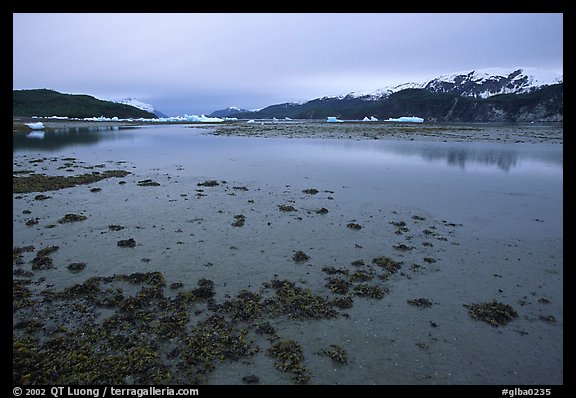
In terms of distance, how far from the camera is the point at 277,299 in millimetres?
7832

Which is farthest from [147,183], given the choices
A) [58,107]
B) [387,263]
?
[58,107]

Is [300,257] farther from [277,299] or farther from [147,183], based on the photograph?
[147,183]

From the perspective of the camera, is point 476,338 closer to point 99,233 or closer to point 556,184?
point 99,233

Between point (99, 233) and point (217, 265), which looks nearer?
point (217, 265)

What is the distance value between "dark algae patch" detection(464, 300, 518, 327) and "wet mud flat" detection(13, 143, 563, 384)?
41mm

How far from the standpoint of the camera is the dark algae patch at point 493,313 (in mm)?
7090

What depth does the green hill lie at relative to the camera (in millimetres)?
169000

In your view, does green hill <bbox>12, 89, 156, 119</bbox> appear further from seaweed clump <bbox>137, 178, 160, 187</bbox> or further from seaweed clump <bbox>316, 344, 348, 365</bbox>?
seaweed clump <bbox>316, 344, 348, 365</bbox>

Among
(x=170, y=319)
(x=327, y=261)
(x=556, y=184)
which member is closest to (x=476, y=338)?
(x=327, y=261)

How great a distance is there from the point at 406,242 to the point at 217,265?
6.55 metres

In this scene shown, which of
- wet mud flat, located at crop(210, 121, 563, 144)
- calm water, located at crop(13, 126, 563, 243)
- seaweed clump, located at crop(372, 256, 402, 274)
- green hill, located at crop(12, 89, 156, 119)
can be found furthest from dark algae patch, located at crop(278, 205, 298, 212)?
green hill, located at crop(12, 89, 156, 119)

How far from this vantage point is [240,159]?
30516mm

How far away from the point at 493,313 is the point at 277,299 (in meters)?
Answer: 5.00
